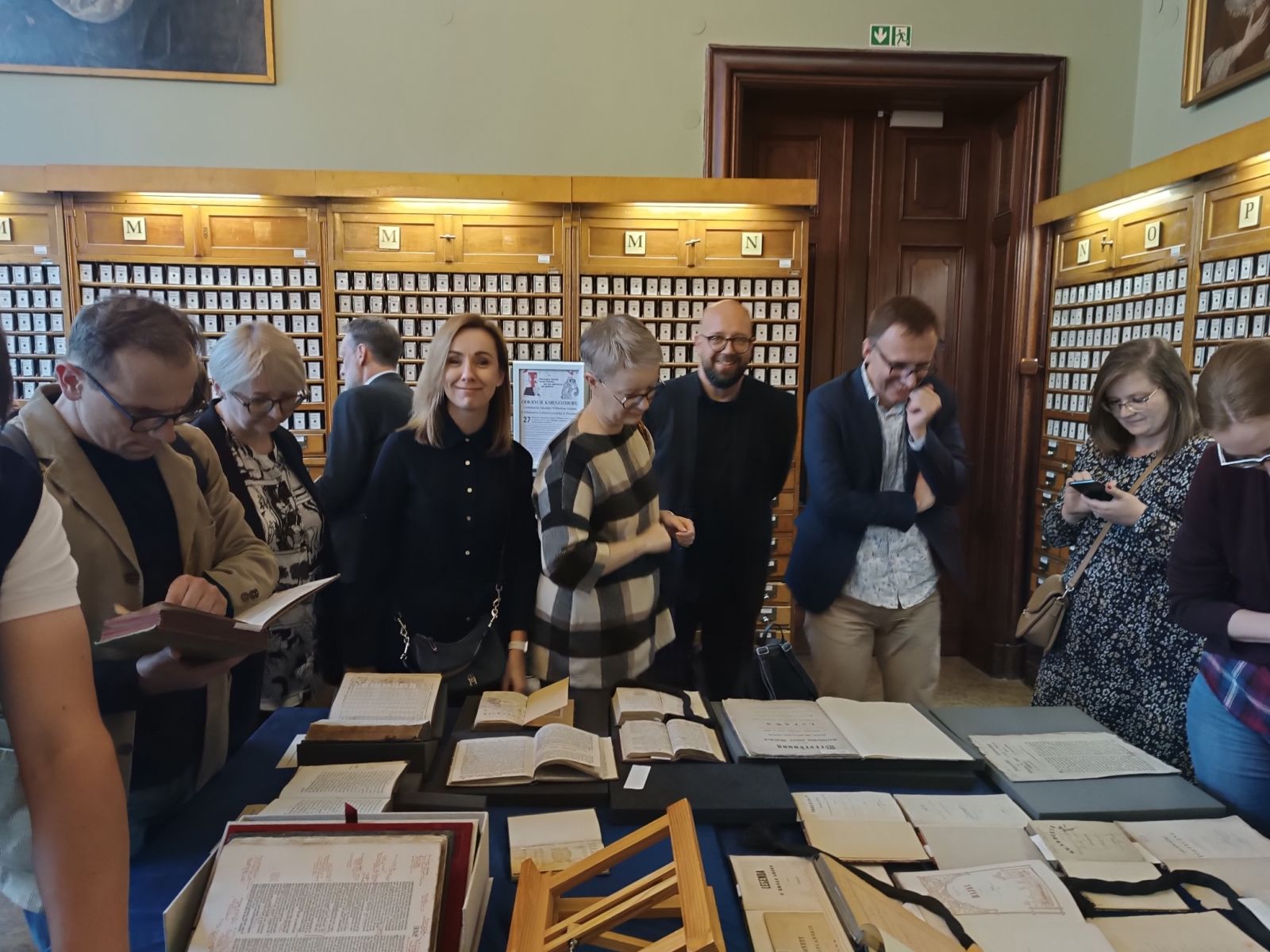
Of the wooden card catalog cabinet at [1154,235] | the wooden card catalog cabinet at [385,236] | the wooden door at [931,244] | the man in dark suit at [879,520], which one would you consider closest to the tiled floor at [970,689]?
the wooden door at [931,244]

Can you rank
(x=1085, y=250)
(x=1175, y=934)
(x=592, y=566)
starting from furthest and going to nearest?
(x=1085, y=250) < (x=592, y=566) < (x=1175, y=934)

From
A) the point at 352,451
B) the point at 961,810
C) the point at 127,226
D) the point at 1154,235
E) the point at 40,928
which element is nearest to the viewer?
the point at 40,928

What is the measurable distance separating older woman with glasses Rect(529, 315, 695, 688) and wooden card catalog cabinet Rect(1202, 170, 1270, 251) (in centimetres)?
271

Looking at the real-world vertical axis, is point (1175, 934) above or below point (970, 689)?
above

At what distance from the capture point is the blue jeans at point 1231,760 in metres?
1.63

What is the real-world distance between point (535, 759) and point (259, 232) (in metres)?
3.95

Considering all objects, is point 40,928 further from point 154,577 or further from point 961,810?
point 961,810

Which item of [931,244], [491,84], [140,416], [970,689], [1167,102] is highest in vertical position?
[491,84]

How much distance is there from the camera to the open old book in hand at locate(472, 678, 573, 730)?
1.79 metres

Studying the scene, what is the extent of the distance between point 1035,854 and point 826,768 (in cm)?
40

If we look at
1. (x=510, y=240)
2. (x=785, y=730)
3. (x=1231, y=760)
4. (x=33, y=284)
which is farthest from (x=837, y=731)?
(x=33, y=284)

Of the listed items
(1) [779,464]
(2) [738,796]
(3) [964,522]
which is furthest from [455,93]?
A: (2) [738,796]

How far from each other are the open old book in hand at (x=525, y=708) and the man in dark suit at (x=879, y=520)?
0.92 meters

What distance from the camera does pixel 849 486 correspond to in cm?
243
